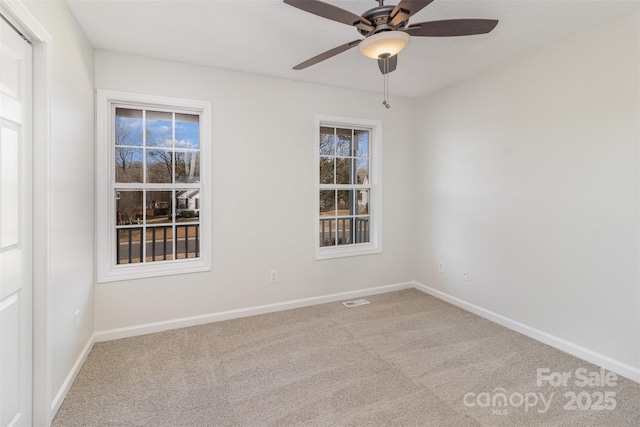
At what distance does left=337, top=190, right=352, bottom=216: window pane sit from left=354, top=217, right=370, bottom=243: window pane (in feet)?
0.61

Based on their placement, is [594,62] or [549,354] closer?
[594,62]

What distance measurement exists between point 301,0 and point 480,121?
2.51 metres

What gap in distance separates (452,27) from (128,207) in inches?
118

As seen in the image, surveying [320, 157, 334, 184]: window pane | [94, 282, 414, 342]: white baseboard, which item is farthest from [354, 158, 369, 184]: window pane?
[94, 282, 414, 342]: white baseboard

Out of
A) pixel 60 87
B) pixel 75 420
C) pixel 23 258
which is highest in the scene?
pixel 60 87

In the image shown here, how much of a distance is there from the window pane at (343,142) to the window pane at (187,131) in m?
1.65

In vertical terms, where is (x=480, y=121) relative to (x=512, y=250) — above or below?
above

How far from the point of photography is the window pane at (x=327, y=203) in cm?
372

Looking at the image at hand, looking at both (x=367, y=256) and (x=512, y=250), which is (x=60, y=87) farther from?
(x=512, y=250)

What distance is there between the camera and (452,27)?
1.75 m

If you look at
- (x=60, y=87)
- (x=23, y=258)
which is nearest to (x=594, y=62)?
(x=60, y=87)

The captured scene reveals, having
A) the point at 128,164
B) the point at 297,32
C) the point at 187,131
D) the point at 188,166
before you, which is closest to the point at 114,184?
the point at 128,164

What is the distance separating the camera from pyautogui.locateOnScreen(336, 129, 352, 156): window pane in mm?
3797

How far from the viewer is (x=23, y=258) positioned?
5.19 feet
